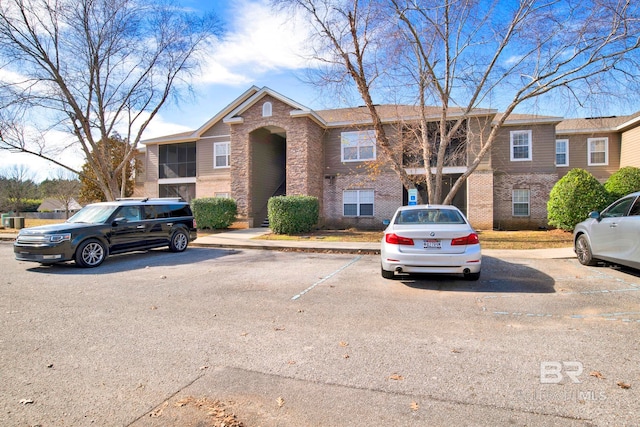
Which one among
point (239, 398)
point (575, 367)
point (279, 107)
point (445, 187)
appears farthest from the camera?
point (445, 187)

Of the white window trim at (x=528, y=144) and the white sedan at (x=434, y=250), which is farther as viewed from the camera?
the white window trim at (x=528, y=144)

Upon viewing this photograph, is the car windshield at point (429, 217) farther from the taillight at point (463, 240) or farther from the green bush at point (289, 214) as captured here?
the green bush at point (289, 214)

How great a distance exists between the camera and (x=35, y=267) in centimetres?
950

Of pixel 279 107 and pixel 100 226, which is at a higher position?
pixel 279 107

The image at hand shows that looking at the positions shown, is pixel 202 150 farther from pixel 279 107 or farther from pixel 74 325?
pixel 74 325

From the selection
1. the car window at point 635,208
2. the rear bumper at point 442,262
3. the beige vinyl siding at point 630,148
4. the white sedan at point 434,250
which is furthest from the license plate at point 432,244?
the beige vinyl siding at point 630,148

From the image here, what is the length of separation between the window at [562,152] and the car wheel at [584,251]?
1581cm

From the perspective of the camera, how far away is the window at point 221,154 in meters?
24.6

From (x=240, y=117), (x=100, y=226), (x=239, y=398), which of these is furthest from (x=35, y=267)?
(x=240, y=117)

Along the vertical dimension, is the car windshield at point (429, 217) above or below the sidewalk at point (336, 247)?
above

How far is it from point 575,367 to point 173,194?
2798cm

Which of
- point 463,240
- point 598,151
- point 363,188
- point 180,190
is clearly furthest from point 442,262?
point 180,190

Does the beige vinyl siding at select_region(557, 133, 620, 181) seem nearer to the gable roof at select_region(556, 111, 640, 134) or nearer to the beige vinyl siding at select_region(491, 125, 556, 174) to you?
the gable roof at select_region(556, 111, 640, 134)

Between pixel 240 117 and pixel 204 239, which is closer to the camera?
pixel 204 239
